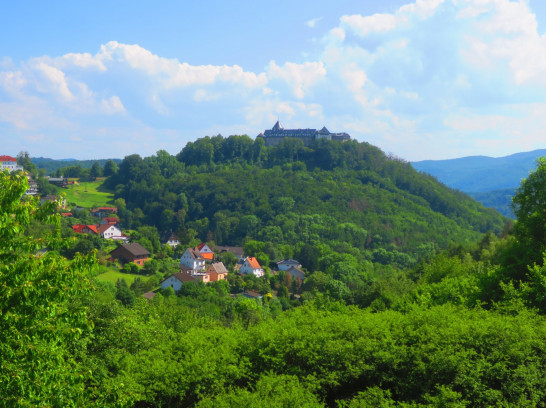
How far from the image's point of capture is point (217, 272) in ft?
209

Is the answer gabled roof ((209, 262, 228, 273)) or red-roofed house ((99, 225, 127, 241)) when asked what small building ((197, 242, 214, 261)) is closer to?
gabled roof ((209, 262, 228, 273))

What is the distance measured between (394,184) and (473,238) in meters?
26.7

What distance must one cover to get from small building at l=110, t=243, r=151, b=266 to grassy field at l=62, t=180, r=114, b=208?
3673 centimetres

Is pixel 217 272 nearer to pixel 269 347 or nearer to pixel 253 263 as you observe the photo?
pixel 253 263

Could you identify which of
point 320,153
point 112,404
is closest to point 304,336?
point 112,404

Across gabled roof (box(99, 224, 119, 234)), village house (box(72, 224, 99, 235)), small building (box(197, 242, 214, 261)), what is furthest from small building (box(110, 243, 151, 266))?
gabled roof (box(99, 224, 119, 234))

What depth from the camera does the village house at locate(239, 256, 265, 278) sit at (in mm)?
67312

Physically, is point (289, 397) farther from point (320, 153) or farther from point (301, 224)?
point (320, 153)

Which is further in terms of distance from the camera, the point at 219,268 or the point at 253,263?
the point at 253,263

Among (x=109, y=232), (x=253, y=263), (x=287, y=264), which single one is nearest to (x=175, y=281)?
(x=253, y=263)

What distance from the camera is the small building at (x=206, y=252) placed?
7612 cm

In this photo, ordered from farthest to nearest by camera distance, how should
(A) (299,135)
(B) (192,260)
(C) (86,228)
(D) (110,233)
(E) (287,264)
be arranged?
(A) (299,135) → (D) (110,233) → (C) (86,228) → (E) (287,264) → (B) (192,260)

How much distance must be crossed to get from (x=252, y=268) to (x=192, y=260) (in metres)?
8.78

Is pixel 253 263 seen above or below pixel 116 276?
below
